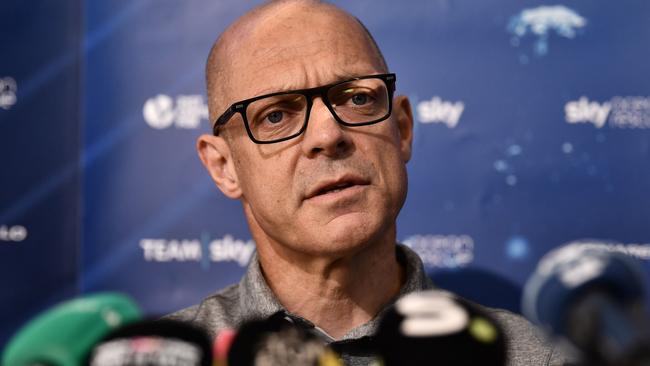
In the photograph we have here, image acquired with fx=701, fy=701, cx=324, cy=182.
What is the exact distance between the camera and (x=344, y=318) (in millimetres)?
1399

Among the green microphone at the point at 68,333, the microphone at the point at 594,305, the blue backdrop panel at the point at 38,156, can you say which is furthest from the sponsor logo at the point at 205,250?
the microphone at the point at 594,305

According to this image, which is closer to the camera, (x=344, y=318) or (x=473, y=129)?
(x=344, y=318)

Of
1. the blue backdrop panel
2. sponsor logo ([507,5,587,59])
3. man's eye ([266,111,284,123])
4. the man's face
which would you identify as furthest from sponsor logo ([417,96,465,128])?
the blue backdrop panel

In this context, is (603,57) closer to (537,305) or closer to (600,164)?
(600,164)

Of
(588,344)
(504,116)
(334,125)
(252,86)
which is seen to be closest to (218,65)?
(252,86)

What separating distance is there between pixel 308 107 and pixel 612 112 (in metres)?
0.88

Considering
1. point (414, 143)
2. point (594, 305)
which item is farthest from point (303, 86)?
point (594, 305)

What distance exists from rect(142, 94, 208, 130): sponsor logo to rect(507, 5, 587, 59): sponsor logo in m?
0.85

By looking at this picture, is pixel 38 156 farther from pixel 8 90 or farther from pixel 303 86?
pixel 303 86

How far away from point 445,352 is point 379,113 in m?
0.76

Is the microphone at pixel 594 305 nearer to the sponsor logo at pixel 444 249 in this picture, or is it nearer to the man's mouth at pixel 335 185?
the man's mouth at pixel 335 185

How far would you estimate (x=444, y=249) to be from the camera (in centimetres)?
183

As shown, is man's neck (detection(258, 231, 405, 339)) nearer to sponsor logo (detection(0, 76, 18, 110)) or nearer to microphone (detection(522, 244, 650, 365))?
microphone (detection(522, 244, 650, 365))

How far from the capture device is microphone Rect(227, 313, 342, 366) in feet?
2.22
